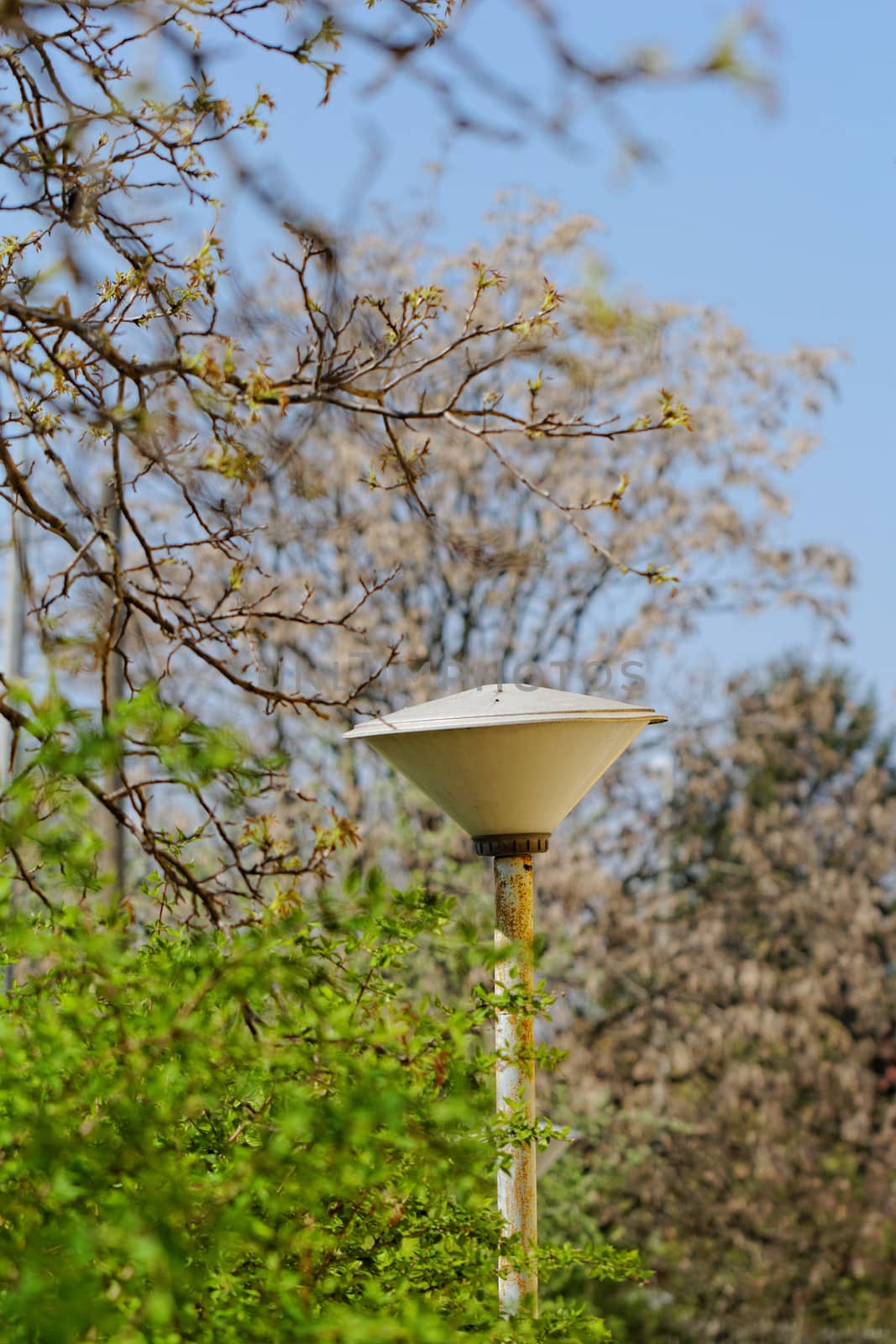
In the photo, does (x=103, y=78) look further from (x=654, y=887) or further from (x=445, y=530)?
(x=654, y=887)

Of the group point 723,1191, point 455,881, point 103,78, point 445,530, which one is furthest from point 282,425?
point 723,1191

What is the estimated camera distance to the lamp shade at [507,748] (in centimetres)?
295

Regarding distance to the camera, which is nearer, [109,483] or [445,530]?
[445,530]

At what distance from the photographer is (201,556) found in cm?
923

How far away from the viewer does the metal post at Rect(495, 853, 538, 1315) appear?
247cm

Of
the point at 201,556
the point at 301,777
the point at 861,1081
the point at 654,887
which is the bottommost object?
the point at 861,1081

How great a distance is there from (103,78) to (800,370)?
7.48 meters

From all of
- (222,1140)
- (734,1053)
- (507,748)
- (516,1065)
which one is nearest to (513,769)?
(507,748)

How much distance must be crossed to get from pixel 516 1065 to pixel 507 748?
719mm

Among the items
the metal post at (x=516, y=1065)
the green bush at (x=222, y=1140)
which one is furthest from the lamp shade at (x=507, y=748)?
the green bush at (x=222, y=1140)

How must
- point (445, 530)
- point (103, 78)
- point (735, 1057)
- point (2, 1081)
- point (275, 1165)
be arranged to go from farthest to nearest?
point (735, 1057)
point (103, 78)
point (445, 530)
point (2, 1081)
point (275, 1165)

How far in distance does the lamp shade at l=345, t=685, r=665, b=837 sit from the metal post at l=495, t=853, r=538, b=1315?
0.13 m

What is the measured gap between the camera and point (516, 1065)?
246 cm

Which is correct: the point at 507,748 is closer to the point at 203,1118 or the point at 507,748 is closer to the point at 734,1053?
the point at 203,1118
